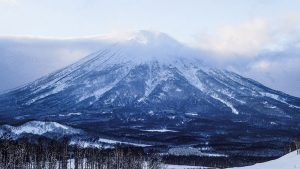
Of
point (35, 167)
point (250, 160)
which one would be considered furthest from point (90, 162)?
point (250, 160)

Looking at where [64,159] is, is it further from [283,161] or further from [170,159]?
[170,159]

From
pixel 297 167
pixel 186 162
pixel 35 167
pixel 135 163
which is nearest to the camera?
pixel 297 167

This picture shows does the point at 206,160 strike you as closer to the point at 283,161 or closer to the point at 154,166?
the point at 154,166

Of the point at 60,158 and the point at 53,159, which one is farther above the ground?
the point at 53,159

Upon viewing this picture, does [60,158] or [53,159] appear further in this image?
[60,158]

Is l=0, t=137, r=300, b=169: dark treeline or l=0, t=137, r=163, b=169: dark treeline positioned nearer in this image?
l=0, t=137, r=300, b=169: dark treeline

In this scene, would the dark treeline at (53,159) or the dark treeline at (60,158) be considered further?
the dark treeline at (53,159)

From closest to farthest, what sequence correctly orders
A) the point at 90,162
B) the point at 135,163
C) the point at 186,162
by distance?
the point at 90,162
the point at 135,163
the point at 186,162

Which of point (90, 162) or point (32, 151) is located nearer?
point (32, 151)

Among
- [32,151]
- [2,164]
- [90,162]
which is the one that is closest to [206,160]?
[90,162]
